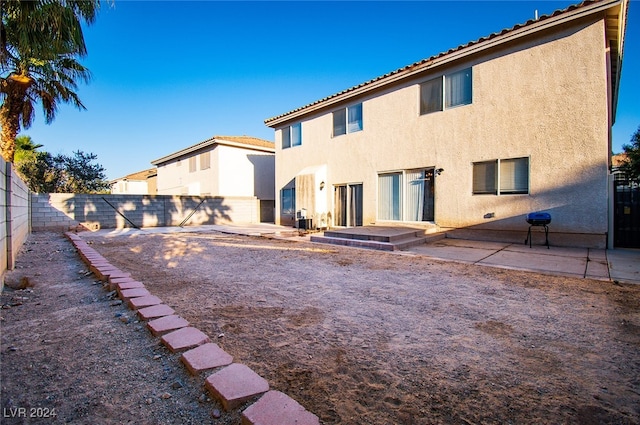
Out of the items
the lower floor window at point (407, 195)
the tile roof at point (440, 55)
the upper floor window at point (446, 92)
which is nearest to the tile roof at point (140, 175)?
the tile roof at point (440, 55)

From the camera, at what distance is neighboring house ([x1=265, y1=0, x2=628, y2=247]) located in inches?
275

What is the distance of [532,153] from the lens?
25.3ft

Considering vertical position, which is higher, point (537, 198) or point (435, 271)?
point (537, 198)

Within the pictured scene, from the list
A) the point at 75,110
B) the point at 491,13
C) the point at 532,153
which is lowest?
the point at 532,153

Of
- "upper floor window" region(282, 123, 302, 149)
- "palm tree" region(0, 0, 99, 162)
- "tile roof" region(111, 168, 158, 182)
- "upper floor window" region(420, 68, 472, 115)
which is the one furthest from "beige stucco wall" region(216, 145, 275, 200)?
"tile roof" region(111, 168, 158, 182)

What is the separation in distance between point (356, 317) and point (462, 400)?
1.41 metres

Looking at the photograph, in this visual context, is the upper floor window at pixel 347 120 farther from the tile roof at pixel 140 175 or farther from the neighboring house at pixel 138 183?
the tile roof at pixel 140 175

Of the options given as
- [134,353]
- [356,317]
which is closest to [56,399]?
[134,353]

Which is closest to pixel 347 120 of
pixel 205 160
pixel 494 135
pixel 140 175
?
pixel 494 135

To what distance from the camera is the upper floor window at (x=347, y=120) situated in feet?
38.9

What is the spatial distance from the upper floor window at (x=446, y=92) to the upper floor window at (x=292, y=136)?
6.15 meters

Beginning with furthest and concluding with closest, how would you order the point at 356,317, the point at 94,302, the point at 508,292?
1. the point at 508,292
2. the point at 94,302
3. the point at 356,317

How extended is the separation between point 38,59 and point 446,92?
40.7 feet

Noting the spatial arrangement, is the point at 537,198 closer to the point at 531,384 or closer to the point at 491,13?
the point at 491,13
